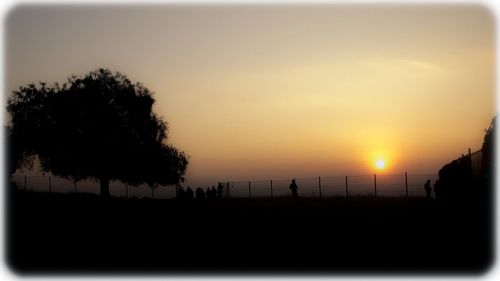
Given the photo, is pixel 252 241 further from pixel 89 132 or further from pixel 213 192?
pixel 89 132

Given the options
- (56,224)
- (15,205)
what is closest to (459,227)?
(56,224)

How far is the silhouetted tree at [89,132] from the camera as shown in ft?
159

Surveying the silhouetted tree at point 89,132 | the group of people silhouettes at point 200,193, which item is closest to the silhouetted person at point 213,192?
the group of people silhouettes at point 200,193

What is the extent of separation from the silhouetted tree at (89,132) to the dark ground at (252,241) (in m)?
23.4

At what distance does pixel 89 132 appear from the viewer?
1917 inches

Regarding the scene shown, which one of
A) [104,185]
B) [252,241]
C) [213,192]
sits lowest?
[252,241]

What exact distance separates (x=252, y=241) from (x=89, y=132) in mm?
34772

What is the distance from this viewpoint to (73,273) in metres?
13.8

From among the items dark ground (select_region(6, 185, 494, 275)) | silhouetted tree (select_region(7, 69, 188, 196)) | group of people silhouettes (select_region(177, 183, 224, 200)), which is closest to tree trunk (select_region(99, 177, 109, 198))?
silhouetted tree (select_region(7, 69, 188, 196))

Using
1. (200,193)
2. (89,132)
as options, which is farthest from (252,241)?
(89,132)

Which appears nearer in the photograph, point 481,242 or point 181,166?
point 481,242

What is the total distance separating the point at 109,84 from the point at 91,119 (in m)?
3.88

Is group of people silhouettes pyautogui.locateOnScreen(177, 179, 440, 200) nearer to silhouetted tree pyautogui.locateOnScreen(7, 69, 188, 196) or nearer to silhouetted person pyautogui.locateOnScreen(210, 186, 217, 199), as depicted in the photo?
silhouetted person pyautogui.locateOnScreen(210, 186, 217, 199)

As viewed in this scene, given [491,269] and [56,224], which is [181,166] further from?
[491,269]
